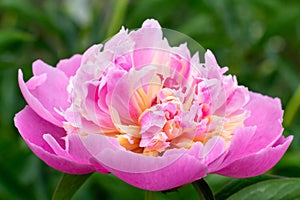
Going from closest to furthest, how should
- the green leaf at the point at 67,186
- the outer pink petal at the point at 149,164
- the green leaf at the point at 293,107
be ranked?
the outer pink petal at the point at 149,164 → the green leaf at the point at 67,186 → the green leaf at the point at 293,107

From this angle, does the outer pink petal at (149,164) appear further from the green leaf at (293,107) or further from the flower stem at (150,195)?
the green leaf at (293,107)

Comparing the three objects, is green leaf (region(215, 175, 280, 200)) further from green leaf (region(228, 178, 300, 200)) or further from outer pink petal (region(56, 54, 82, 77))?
outer pink petal (region(56, 54, 82, 77))

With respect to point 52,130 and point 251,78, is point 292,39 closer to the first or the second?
point 251,78

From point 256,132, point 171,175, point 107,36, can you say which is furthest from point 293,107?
point 171,175

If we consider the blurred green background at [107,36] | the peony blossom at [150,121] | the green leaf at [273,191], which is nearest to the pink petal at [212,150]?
the peony blossom at [150,121]

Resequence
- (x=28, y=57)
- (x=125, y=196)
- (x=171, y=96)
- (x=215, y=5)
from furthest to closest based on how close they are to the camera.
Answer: (x=28, y=57) → (x=215, y=5) → (x=125, y=196) → (x=171, y=96)

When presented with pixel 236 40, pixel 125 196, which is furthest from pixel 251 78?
pixel 125 196

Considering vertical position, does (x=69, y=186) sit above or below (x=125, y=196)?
above
